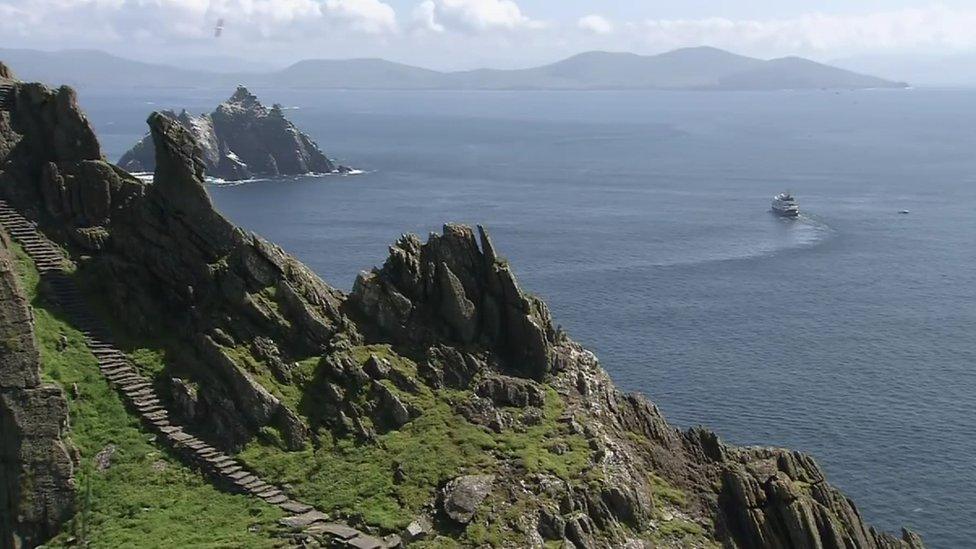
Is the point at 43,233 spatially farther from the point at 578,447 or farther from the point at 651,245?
the point at 651,245

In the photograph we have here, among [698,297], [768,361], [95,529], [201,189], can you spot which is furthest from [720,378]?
[95,529]

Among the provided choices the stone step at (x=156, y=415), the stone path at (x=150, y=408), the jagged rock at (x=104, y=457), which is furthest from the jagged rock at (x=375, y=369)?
the jagged rock at (x=104, y=457)

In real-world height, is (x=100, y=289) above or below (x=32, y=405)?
above

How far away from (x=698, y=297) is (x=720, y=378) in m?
37.5

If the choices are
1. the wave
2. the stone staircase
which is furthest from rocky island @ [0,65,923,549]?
the wave

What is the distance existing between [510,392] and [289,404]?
11.7 meters

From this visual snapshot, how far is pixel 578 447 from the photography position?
48531 millimetres

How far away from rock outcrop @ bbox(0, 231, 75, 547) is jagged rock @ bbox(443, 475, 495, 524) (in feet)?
54.7

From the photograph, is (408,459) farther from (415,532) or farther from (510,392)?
(510,392)

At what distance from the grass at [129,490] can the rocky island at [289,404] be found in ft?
0.31

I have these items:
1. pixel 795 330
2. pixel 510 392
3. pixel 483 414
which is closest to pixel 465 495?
pixel 483 414

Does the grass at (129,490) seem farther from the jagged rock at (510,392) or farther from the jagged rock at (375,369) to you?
the jagged rock at (510,392)

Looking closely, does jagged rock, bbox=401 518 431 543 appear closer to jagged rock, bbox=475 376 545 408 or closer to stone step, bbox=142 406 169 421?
jagged rock, bbox=475 376 545 408

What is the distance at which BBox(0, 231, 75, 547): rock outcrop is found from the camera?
41.5m
